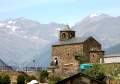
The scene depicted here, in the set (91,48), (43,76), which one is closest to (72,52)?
(91,48)

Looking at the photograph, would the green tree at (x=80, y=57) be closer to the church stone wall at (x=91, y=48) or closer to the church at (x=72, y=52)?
the church at (x=72, y=52)

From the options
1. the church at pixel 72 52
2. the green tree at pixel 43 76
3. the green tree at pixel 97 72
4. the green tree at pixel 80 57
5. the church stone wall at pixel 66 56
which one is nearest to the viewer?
the green tree at pixel 97 72

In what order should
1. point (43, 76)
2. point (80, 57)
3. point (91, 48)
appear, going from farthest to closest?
point (91, 48) → point (80, 57) → point (43, 76)

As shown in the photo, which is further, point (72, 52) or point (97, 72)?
point (72, 52)

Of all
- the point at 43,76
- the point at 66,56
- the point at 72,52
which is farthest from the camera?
the point at 66,56

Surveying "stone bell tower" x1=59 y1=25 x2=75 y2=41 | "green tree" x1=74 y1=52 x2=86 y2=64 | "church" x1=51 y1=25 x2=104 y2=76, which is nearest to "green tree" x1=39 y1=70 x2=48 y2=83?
"church" x1=51 y1=25 x2=104 y2=76

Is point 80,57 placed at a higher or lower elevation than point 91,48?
lower

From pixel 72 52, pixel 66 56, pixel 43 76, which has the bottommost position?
pixel 43 76

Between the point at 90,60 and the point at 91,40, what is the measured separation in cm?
438

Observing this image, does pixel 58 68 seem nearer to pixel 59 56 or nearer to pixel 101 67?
pixel 59 56

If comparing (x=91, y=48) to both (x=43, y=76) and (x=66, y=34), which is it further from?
(x=43, y=76)

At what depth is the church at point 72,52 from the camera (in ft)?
318

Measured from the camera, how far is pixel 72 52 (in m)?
100

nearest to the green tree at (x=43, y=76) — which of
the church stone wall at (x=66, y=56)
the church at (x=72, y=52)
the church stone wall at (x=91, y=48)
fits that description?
the church at (x=72, y=52)
